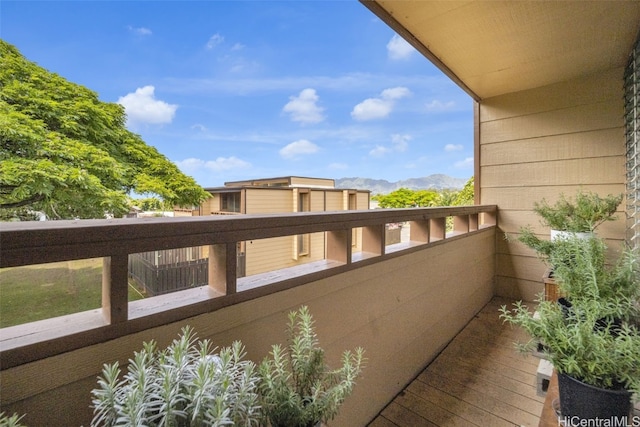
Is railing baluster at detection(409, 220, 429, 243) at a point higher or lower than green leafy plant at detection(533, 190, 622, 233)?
lower

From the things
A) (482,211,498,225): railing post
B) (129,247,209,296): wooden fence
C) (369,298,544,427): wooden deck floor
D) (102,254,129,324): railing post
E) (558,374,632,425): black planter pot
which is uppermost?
(482,211,498,225): railing post

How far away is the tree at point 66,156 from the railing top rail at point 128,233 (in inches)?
90.2

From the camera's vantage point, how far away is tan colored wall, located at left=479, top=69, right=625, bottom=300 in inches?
87.9

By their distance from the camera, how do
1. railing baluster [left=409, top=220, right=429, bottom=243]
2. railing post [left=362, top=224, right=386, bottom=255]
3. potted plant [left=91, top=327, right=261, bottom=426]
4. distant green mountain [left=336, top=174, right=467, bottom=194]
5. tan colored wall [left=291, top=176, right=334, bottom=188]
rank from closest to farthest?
1. potted plant [left=91, top=327, right=261, bottom=426]
2. railing post [left=362, top=224, right=386, bottom=255]
3. railing baluster [left=409, top=220, right=429, bottom=243]
4. distant green mountain [left=336, top=174, right=467, bottom=194]
5. tan colored wall [left=291, top=176, right=334, bottom=188]

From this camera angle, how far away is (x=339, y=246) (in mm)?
→ 1153

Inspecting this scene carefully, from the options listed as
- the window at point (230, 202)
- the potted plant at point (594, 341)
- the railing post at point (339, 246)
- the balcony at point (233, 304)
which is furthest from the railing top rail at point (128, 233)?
the window at point (230, 202)

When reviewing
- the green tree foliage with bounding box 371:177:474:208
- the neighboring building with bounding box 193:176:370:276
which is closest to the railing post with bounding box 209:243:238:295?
the neighboring building with bounding box 193:176:370:276

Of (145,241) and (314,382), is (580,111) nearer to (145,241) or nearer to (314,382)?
(314,382)

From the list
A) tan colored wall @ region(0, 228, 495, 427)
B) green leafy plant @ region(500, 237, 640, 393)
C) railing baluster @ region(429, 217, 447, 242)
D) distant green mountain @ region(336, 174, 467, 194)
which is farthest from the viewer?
distant green mountain @ region(336, 174, 467, 194)

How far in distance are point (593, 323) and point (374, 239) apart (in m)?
0.77

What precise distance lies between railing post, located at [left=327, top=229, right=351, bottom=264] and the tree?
212 centimetres

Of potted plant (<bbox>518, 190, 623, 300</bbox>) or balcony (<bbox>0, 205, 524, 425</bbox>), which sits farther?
potted plant (<bbox>518, 190, 623, 300</bbox>)

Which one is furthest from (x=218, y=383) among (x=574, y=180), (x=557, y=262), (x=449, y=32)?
(x=574, y=180)

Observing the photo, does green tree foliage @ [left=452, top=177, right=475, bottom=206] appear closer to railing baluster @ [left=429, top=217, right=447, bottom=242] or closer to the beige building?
the beige building
